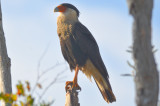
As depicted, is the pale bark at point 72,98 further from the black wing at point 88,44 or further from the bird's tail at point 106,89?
the black wing at point 88,44

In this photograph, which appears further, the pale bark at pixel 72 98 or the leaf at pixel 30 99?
the pale bark at pixel 72 98

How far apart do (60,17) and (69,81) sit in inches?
53.2

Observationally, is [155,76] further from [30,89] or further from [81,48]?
[81,48]

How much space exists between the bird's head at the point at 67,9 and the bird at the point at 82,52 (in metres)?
0.39

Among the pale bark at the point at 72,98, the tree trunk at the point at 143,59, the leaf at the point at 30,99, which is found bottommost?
the pale bark at the point at 72,98

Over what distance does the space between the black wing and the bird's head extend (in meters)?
0.49

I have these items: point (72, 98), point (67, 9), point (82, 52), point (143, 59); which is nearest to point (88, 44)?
point (82, 52)

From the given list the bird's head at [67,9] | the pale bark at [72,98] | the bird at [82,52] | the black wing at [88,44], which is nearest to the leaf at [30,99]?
the pale bark at [72,98]

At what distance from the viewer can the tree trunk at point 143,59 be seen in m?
2.57

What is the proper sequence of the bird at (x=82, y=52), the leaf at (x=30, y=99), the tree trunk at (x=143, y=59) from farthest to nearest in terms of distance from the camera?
1. the bird at (x=82, y=52)
2. the leaf at (x=30, y=99)
3. the tree trunk at (x=143, y=59)

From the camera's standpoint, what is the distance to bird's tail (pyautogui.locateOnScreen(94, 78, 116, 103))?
20.5 ft

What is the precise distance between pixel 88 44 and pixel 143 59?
167 inches

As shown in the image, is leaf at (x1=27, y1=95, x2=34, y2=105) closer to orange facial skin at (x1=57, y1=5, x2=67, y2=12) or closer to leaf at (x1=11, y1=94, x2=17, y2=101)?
leaf at (x1=11, y1=94, x2=17, y2=101)

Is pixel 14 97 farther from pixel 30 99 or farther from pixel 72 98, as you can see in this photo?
pixel 72 98
